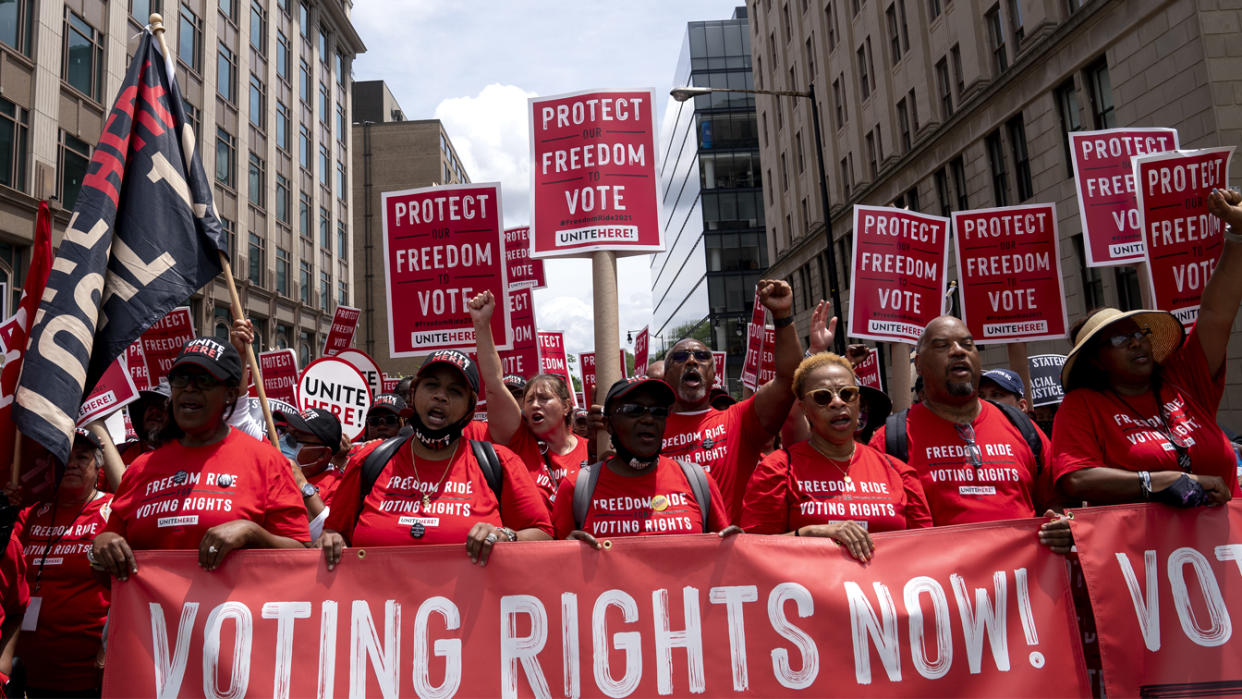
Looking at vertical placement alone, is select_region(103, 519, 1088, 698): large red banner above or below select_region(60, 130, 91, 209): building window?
below

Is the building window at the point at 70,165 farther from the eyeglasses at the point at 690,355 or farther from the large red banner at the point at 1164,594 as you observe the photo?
the large red banner at the point at 1164,594

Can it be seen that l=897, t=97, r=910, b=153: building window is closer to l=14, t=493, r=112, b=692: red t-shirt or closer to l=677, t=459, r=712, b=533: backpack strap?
l=677, t=459, r=712, b=533: backpack strap

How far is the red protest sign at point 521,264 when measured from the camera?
866 centimetres

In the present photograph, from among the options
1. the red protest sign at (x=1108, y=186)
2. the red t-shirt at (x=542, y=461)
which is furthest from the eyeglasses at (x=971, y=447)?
the red protest sign at (x=1108, y=186)

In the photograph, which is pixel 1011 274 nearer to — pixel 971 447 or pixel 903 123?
pixel 971 447

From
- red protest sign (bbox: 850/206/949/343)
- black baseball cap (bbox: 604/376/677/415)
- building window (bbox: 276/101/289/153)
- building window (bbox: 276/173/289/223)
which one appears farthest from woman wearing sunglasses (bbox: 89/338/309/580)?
building window (bbox: 276/101/289/153)

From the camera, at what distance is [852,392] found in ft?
11.7

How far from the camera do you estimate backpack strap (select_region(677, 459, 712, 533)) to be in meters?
3.56

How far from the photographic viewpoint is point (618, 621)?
10.9ft

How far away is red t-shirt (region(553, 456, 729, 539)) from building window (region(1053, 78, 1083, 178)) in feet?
62.1

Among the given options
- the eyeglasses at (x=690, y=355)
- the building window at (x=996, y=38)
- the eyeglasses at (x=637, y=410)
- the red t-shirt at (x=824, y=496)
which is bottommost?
the red t-shirt at (x=824, y=496)

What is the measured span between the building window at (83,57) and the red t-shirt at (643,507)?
78.3ft

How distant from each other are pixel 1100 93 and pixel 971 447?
1801 centimetres

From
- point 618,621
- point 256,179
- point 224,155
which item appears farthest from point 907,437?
point 256,179
